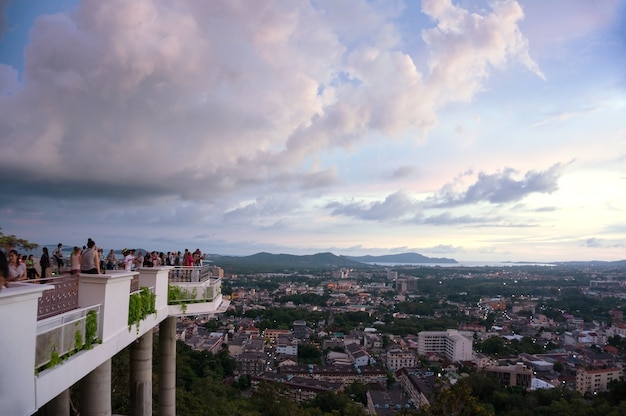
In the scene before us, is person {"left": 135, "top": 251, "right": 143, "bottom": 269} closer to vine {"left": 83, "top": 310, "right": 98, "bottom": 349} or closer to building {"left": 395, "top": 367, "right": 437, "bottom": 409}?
vine {"left": 83, "top": 310, "right": 98, "bottom": 349}

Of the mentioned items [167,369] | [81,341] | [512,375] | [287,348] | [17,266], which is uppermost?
[17,266]

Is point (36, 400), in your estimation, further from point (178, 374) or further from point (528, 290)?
point (528, 290)

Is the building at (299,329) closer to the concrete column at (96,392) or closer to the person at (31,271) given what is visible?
the person at (31,271)

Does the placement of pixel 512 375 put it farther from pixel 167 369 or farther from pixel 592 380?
pixel 167 369

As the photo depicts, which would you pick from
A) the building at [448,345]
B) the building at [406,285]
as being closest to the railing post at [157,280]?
the building at [448,345]

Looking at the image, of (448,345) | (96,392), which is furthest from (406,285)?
(96,392)
